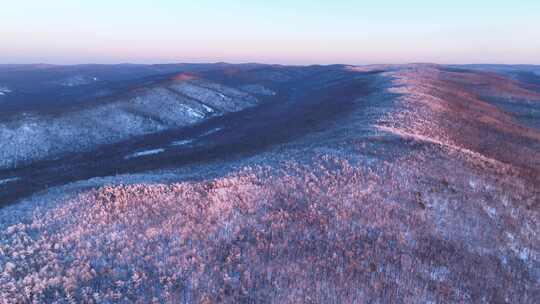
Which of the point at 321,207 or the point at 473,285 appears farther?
the point at 321,207

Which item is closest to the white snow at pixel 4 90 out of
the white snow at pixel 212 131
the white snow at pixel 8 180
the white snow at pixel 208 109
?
the white snow at pixel 208 109

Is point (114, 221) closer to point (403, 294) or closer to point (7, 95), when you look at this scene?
point (403, 294)

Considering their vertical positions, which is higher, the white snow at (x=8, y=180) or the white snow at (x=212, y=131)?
the white snow at (x=212, y=131)

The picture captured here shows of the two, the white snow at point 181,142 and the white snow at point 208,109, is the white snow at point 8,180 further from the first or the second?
the white snow at point 208,109

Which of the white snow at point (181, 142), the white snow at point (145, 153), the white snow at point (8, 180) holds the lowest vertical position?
the white snow at point (8, 180)

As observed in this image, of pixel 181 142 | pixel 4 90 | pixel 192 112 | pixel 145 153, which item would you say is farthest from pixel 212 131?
pixel 4 90

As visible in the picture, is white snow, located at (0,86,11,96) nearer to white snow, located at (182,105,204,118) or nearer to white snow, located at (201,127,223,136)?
white snow, located at (182,105,204,118)

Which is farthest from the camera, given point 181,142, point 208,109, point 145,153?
point 208,109

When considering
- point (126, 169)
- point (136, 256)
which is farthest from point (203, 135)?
point (136, 256)

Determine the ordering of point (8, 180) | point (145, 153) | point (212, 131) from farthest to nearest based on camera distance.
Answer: point (212, 131) < point (145, 153) < point (8, 180)

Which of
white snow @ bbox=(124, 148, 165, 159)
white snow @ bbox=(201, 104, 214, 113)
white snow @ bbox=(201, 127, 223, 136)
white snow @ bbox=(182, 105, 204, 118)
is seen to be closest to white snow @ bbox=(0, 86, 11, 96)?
white snow @ bbox=(201, 104, 214, 113)

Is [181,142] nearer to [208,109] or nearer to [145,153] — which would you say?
[145,153]
